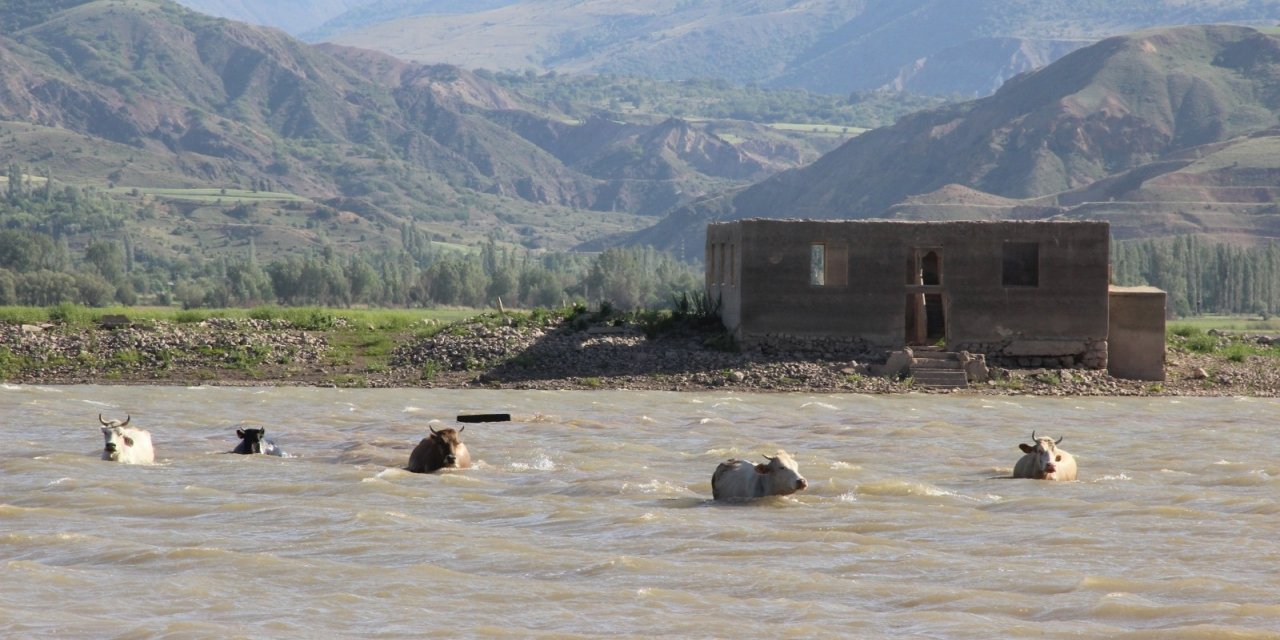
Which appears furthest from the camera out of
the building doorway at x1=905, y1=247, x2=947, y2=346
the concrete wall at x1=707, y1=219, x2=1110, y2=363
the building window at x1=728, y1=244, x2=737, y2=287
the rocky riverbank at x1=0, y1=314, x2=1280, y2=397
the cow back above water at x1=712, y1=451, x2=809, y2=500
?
the building doorway at x1=905, y1=247, x2=947, y2=346

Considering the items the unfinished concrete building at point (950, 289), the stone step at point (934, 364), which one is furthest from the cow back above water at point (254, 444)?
the stone step at point (934, 364)

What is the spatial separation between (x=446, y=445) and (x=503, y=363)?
50.3ft

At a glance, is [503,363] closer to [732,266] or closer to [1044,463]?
[732,266]

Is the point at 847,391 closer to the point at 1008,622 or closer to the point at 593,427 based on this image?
the point at 593,427

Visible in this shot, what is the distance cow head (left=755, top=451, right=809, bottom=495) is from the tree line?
98.0 metres

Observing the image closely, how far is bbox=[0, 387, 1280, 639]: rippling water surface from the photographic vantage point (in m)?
11.8

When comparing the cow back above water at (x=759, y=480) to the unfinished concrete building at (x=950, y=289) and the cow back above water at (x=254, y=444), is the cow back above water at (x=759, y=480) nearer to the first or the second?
the cow back above water at (x=254, y=444)

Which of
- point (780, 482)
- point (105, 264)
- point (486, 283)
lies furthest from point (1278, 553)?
point (105, 264)

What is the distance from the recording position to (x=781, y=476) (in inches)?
675

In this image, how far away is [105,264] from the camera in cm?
12000

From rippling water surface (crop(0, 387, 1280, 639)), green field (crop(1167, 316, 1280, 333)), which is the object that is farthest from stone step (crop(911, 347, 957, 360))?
green field (crop(1167, 316, 1280, 333))

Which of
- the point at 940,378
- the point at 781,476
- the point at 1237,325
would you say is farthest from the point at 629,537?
the point at 1237,325

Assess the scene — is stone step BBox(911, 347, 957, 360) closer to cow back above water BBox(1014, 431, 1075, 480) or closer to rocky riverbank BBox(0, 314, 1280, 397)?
rocky riverbank BBox(0, 314, 1280, 397)

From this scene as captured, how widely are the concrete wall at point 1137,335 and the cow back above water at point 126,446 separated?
20714 mm
